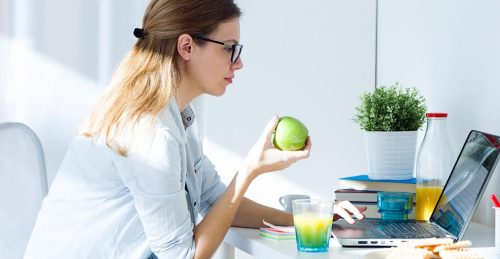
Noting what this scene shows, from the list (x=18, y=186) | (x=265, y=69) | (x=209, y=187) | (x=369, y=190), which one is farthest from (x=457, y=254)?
(x=265, y=69)

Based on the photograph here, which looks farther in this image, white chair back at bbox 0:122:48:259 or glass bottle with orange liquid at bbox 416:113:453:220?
glass bottle with orange liquid at bbox 416:113:453:220

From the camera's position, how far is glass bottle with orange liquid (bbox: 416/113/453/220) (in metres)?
→ 1.88

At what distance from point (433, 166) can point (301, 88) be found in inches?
30.4

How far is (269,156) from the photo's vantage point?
1679mm

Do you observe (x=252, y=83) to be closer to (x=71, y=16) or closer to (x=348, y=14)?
(x=348, y=14)

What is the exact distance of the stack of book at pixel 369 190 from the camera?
76.0 inches

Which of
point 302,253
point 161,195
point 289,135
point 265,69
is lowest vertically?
point 302,253

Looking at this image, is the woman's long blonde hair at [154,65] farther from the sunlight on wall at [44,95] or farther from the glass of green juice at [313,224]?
the sunlight on wall at [44,95]

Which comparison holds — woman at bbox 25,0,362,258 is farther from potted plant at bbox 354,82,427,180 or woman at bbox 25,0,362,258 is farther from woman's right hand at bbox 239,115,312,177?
potted plant at bbox 354,82,427,180

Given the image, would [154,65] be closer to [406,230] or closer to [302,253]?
[302,253]

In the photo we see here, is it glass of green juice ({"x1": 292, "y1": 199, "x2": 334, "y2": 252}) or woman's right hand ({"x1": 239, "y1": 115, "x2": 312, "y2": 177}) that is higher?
woman's right hand ({"x1": 239, "y1": 115, "x2": 312, "y2": 177})

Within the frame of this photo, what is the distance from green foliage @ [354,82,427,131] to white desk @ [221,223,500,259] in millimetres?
320

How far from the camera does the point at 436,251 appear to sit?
1.32 metres

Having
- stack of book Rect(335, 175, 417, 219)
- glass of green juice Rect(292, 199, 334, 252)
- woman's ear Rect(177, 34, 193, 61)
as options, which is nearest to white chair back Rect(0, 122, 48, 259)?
woman's ear Rect(177, 34, 193, 61)
